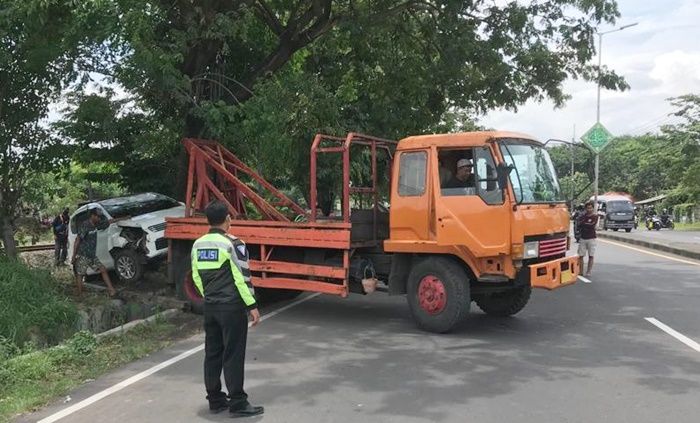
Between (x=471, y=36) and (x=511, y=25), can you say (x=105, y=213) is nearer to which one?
(x=471, y=36)

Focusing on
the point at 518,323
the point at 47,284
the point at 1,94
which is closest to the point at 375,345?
the point at 518,323

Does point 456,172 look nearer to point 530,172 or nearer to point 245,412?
point 530,172

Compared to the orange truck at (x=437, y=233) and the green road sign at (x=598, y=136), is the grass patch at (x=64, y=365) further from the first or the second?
the green road sign at (x=598, y=136)

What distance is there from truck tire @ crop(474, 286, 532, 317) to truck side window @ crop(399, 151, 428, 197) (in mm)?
1993

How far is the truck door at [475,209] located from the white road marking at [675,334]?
88.4 inches

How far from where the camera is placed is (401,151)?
864 cm

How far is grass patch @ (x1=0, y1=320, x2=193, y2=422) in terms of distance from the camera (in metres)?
5.78

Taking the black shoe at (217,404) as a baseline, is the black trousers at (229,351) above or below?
above

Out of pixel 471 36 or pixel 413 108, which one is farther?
pixel 413 108

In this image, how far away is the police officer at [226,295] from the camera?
16.5 feet

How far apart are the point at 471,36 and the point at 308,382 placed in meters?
9.12

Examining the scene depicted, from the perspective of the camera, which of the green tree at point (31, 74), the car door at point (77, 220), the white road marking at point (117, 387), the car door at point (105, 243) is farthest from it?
the car door at point (77, 220)

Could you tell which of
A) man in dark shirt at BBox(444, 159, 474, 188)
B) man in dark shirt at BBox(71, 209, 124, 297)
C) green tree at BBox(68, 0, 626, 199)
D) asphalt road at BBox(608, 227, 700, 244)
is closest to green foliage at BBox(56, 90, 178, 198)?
green tree at BBox(68, 0, 626, 199)

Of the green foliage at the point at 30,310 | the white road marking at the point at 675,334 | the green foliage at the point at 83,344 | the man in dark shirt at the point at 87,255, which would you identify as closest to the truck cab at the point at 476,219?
the white road marking at the point at 675,334
